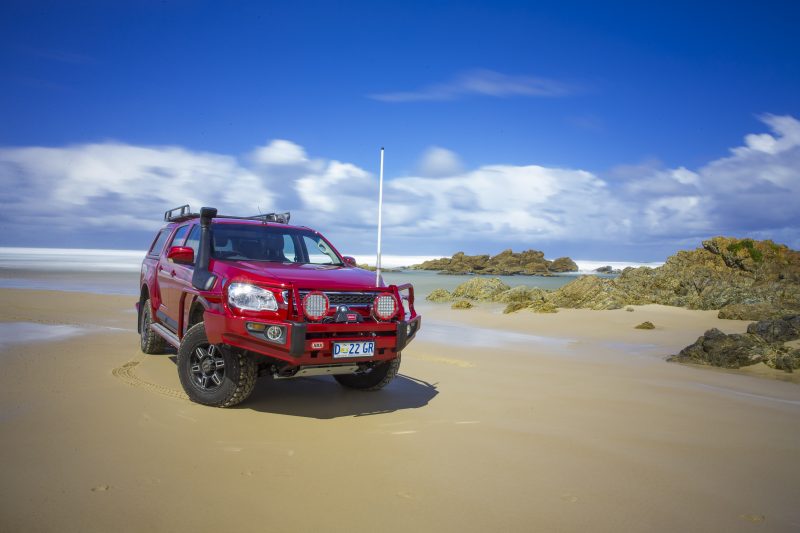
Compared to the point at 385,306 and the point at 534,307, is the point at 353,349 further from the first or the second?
the point at 534,307

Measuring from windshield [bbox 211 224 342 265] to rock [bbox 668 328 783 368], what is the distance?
6.12 meters

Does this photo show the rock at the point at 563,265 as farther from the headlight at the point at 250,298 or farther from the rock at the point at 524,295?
the headlight at the point at 250,298

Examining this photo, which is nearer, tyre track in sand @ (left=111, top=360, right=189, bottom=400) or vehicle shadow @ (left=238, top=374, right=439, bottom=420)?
vehicle shadow @ (left=238, top=374, right=439, bottom=420)

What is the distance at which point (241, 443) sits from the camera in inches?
174

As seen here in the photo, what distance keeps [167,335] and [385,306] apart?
114 inches

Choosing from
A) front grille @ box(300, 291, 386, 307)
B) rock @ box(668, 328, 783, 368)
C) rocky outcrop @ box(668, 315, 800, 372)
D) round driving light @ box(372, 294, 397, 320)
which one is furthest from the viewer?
rock @ box(668, 328, 783, 368)

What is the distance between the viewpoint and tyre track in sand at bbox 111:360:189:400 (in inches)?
231

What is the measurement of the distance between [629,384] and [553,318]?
7524 mm

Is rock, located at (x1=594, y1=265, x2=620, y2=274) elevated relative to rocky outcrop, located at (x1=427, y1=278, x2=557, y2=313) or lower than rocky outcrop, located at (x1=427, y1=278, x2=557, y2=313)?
elevated

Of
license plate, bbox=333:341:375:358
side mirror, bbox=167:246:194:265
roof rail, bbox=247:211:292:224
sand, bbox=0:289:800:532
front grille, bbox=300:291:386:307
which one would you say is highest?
roof rail, bbox=247:211:292:224

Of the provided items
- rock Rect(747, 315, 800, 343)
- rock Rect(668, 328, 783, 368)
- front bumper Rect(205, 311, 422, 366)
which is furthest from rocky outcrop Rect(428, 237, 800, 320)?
front bumper Rect(205, 311, 422, 366)

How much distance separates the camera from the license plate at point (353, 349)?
Answer: 5.10m

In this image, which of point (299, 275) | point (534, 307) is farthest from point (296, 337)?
point (534, 307)

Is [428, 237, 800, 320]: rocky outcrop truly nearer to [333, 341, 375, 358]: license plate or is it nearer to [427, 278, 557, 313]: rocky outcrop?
[427, 278, 557, 313]: rocky outcrop
